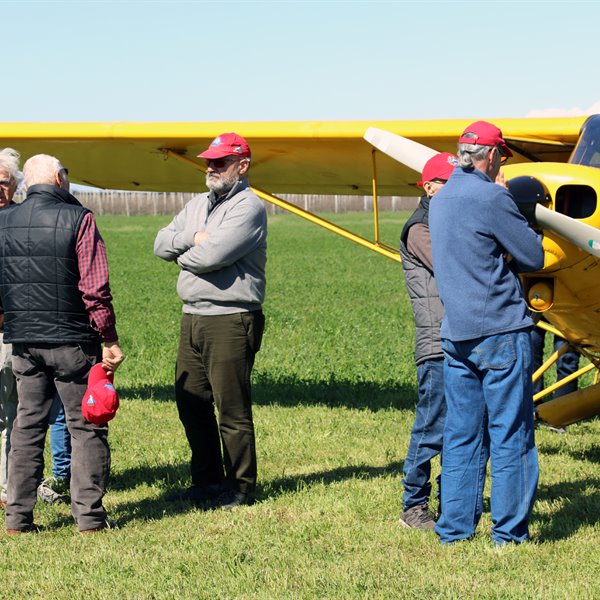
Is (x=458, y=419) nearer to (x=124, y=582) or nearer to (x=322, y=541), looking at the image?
(x=322, y=541)

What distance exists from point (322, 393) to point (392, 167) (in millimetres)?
2183

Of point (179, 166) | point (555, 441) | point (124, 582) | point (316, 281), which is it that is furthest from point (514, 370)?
point (316, 281)

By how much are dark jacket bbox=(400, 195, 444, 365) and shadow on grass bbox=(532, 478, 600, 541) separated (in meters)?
1.05

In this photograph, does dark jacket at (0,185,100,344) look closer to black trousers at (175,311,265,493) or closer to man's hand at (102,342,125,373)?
man's hand at (102,342,125,373)

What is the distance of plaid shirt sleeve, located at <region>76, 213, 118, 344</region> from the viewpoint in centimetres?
470

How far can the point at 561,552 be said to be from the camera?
14.5 ft

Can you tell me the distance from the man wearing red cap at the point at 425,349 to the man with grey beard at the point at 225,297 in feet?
2.94

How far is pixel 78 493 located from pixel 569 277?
2815 millimetres

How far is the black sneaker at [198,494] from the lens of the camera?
5531mm

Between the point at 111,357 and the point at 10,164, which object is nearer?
the point at 111,357

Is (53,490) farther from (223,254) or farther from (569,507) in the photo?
(569,507)

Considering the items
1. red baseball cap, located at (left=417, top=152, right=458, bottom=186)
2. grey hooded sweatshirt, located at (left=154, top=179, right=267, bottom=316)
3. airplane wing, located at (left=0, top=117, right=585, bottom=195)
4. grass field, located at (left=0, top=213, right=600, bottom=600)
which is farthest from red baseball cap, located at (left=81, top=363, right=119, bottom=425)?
airplane wing, located at (left=0, top=117, right=585, bottom=195)

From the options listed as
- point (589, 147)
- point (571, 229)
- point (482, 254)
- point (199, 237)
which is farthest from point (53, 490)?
point (589, 147)

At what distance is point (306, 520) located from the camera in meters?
5.05
